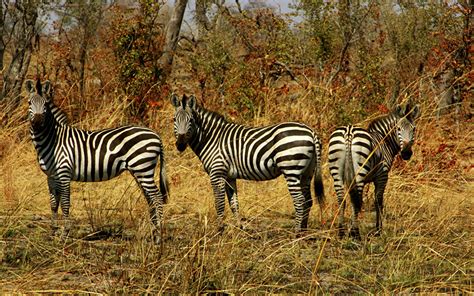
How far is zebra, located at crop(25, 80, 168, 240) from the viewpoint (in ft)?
25.2

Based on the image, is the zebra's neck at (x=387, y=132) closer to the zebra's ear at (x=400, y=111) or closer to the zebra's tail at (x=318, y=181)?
the zebra's ear at (x=400, y=111)

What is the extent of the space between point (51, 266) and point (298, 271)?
219 cm

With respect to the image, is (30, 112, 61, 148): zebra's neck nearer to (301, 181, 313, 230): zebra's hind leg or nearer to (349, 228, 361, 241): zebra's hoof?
(301, 181, 313, 230): zebra's hind leg

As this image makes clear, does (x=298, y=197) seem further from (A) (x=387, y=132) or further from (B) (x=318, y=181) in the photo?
(A) (x=387, y=132)

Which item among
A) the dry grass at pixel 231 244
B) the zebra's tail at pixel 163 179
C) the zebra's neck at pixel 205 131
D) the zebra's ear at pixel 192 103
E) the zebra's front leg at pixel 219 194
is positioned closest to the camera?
the dry grass at pixel 231 244

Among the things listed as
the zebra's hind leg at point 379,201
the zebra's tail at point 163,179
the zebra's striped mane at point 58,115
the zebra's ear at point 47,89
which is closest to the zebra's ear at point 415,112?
the zebra's hind leg at point 379,201

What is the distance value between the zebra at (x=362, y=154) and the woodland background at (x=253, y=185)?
13.2 inches

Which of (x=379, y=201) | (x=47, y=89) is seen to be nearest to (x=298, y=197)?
(x=379, y=201)

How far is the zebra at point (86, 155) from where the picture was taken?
768 cm

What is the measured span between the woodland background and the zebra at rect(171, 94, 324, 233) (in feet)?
0.96

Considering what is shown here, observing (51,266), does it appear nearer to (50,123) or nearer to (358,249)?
(50,123)

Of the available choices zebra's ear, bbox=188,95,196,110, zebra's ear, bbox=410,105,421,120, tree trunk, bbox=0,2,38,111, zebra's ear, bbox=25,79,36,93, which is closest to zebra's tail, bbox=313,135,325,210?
zebra's ear, bbox=410,105,421,120

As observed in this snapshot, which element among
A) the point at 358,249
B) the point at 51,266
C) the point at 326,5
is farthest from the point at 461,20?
the point at 51,266

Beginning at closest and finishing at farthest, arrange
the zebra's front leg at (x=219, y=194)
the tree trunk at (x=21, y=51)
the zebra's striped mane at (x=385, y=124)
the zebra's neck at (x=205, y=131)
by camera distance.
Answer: the zebra's front leg at (x=219, y=194) → the zebra's striped mane at (x=385, y=124) → the zebra's neck at (x=205, y=131) → the tree trunk at (x=21, y=51)
